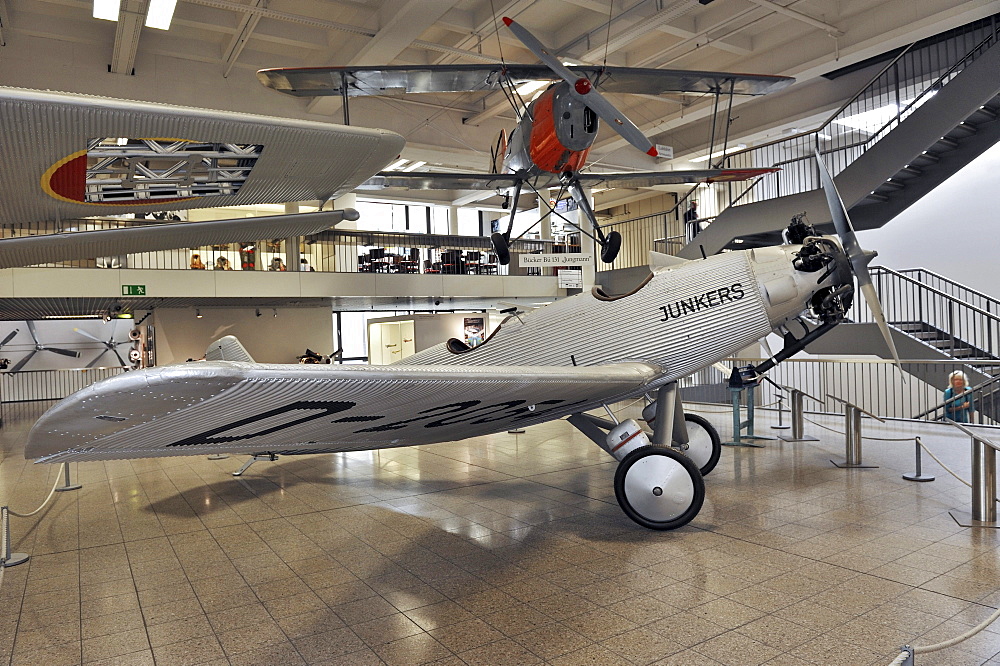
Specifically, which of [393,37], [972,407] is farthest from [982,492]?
[393,37]

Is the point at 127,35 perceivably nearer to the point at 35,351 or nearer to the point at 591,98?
the point at 591,98

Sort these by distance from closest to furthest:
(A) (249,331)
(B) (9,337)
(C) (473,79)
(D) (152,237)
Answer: (D) (152,237) → (C) (473,79) → (A) (249,331) → (B) (9,337)

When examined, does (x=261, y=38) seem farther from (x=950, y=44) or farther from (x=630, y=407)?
(x=950, y=44)

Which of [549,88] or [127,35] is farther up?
[127,35]

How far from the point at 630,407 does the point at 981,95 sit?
758 centimetres

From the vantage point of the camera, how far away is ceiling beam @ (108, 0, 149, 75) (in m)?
9.65

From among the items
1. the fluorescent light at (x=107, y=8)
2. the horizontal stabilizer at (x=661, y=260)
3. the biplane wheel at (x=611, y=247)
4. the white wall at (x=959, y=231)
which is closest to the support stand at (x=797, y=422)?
the horizontal stabilizer at (x=661, y=260)

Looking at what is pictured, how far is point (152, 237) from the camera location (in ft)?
17.0

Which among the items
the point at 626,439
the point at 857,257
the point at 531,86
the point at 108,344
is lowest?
the point at 626,439

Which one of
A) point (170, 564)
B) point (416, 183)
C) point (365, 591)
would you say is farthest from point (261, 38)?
point (365, 591)

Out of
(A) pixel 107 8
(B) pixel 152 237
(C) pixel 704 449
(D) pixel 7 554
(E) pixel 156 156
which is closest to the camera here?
(E) pixel 156 156

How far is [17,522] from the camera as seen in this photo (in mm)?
5512

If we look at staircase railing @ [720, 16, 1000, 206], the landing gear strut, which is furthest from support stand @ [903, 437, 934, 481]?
staircase railing @ [720, 16, 1000, 206]

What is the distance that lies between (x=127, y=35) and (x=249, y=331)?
9.11 meters
